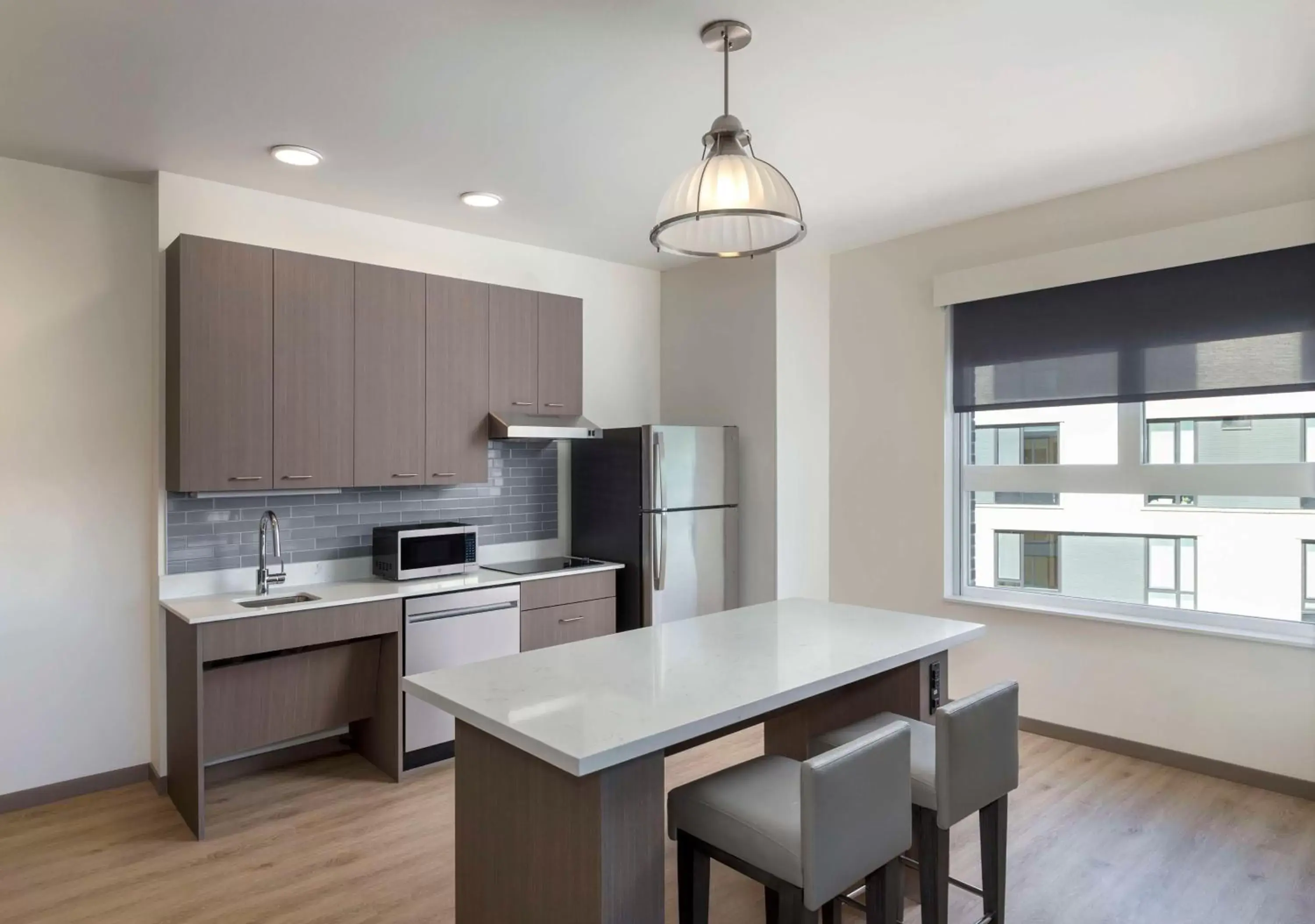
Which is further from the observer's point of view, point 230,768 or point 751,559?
point 751,559

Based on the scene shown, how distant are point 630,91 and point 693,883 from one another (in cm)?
249

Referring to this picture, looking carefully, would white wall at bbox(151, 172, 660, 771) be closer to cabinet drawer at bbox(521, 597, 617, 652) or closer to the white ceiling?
the white ceiling

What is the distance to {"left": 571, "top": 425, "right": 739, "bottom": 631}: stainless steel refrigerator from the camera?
4453 mm

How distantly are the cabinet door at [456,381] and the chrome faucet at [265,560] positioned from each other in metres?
0.72

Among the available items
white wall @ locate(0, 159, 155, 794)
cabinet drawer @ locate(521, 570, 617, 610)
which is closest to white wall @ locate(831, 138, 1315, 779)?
cabinet drawer @ locate(521, 570, 617, 610)

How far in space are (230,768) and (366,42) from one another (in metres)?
3.15

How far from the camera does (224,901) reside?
264cm

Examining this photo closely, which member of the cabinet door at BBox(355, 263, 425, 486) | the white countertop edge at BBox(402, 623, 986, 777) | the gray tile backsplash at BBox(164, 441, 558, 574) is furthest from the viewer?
the cabinet door at BBox(355, 263, 425, 486)

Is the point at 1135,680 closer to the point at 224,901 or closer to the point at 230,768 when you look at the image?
the point at 224,901

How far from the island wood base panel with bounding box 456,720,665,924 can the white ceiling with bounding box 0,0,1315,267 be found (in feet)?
6.75

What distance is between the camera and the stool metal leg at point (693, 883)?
2.02 m

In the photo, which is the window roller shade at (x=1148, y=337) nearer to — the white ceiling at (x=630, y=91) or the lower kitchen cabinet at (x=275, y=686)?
the white ceiling at (x=630, y=91)

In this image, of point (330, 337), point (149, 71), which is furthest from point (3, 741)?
point (149, 71)

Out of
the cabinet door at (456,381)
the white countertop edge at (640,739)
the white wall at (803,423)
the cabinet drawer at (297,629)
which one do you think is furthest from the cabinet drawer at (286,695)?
the white wall at (803,423)
